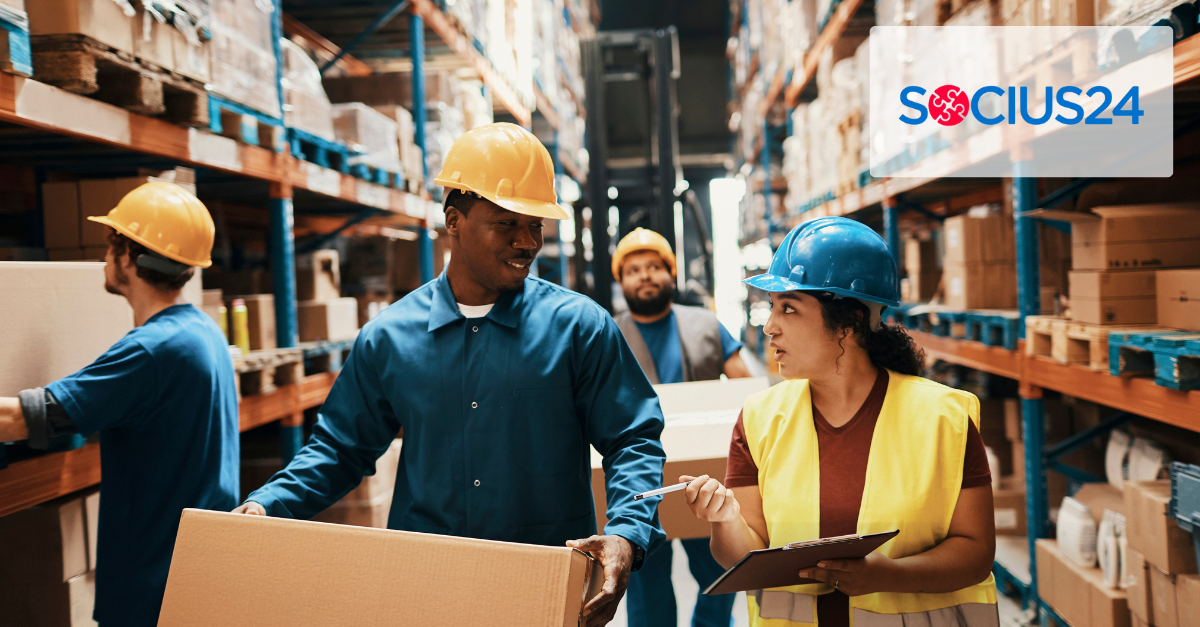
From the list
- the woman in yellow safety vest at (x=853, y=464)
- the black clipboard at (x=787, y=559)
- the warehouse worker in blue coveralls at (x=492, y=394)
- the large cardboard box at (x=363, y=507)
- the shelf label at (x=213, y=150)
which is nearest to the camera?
the black clipboard at (x=787, y=559)

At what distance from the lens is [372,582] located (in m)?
1.45

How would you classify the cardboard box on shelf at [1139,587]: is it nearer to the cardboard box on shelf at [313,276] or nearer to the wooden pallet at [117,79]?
the wooden pallet at [117,79]

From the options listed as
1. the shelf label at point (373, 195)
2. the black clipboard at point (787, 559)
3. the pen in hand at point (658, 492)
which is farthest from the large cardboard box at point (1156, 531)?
the shelf label at point (373, 195)

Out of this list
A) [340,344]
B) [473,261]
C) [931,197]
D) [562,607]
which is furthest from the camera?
[931,197]

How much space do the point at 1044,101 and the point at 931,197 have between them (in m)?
3.35

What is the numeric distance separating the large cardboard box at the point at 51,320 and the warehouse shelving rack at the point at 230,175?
305 millimetres

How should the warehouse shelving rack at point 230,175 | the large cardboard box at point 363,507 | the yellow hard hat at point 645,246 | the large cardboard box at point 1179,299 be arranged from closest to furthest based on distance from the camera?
the warehouse shelving rack at point 230,175
the large cardboard box at point 1179,299
the yellow hard hat at point 645,246
the large cardboard box at point 363,507

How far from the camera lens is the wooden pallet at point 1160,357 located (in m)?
2.57

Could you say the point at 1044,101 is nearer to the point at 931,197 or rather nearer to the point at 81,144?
the point at 931,197

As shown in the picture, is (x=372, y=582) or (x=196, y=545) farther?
(x=196, y=545)

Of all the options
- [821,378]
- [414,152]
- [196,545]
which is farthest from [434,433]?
[414,152]

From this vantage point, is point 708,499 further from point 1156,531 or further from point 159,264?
point 1156,531

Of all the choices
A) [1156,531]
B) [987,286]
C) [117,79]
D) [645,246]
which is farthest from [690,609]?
[117,79]

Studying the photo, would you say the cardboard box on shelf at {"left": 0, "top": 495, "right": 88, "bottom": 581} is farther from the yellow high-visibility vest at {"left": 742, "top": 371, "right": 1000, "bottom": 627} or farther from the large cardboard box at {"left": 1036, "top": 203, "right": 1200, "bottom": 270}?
the large cardboard box at {"left": 1036, "top": 203, "right": 1200, "bottom": 270}
